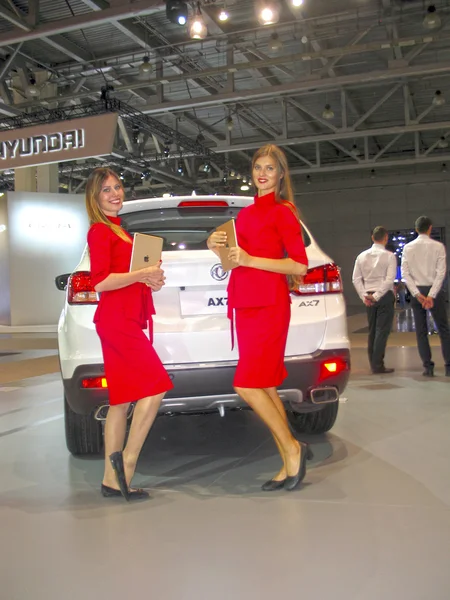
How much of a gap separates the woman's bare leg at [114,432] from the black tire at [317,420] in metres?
1.39

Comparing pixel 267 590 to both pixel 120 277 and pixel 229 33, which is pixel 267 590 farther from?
pixel 229 33

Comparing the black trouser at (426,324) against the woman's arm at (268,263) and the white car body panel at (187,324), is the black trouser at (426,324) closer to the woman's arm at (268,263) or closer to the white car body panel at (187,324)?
the white car body panel at (187,324)

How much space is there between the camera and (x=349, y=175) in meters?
26.9

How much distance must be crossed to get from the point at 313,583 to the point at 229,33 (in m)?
11.1

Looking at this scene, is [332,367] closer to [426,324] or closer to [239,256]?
[239,256]

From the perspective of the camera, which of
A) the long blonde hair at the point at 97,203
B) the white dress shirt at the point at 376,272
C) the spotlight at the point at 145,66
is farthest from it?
the spotlight at the point at 145,66

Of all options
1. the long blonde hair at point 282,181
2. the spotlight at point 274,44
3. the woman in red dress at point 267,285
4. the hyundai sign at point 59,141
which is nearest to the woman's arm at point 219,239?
the woman in red dress at point 267,285

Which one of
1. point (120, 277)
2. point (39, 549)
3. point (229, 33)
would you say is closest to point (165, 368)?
point (120, 277)

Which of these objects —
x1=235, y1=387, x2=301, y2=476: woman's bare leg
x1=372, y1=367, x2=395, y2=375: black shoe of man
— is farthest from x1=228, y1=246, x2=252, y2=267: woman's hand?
x1=372, y1=367, x2=395, y2=375: black shoe of man

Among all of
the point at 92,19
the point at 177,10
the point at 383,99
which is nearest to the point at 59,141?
the point at 92,19

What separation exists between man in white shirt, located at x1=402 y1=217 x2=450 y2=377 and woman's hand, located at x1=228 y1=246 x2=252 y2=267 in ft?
12.7

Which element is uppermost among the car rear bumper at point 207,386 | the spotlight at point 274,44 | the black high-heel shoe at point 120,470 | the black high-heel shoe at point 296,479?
the spotlight at point 274,44

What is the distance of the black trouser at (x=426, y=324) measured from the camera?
618cm

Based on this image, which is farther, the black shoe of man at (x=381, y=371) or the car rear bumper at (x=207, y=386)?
the black shoe of man at (x=381, y=371)
